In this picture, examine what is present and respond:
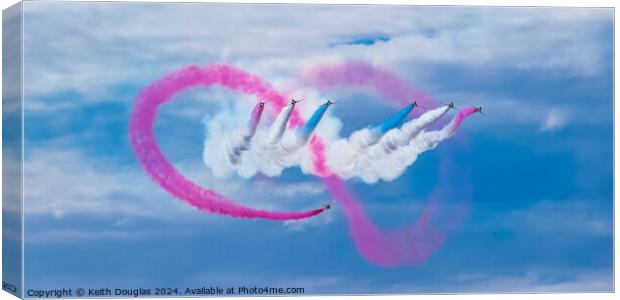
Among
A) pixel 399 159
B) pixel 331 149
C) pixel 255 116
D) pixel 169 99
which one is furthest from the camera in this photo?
pixel 399 159

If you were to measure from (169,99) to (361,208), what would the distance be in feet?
7.63

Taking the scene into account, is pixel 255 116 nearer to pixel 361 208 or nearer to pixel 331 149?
pixel 331 149

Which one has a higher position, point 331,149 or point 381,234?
point 331,149

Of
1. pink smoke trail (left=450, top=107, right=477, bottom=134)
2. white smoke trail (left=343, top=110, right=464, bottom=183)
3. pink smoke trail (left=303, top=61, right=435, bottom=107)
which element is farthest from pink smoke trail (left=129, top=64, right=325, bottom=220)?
pink smoke trail (left=450, top=107, right=477, bottom=134)

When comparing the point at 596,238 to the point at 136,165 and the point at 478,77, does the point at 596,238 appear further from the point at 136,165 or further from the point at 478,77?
the point at 136,165

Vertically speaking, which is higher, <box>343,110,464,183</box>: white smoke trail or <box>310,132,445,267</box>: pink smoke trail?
<box>343,110,464,183</box>: white smoke trail

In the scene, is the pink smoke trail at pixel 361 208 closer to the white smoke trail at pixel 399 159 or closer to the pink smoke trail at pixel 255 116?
the white smoke trail at pixel 399 159

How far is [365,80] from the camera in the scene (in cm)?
1577

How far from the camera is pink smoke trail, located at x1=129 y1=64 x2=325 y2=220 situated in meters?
15.4

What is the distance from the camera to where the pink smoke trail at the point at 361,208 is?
15.7 metres

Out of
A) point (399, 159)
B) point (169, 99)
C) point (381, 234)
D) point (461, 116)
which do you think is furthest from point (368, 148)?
point (169, 99)

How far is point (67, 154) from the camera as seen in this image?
1521 centimetres

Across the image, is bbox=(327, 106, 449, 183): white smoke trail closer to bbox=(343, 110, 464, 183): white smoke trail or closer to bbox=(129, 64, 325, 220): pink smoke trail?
bbox=(343, 110, 464, 183): white smoke trail

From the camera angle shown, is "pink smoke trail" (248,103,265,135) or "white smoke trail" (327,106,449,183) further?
"white smoke trail" (327,106,449,183)
